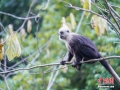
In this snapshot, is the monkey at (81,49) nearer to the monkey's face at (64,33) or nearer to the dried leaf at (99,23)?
the monkey's face at (64,33)

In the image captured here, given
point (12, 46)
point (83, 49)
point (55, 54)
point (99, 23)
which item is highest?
point (99, 23)

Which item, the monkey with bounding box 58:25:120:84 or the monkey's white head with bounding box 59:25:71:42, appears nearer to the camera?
the monkey with bounding box 58:25:120:84

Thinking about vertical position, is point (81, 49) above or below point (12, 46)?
below

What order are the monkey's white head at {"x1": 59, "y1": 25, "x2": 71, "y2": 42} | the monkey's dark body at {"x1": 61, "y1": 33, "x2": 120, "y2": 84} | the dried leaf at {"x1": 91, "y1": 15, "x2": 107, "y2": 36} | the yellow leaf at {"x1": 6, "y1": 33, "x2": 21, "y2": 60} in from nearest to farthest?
1. the yellow leaf at {"x1": 6, "y1": 33, "x2": 21, "y2": 60}
2. the dried leaf at {"x1": 91, "y1": 15, "x2": 107, "y2": 36}
3. the monkey's dark body at {"x1": 61, "y1": 33, "x2": 120, "y2": 84}
4. the monkey's white head at {"x1": 59, "y1": 25, "x2": 71, "y2": 42}

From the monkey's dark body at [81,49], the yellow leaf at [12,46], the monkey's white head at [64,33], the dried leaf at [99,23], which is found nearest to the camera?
the yellow leaf at [12,46]

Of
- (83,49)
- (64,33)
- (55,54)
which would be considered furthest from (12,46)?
(55,54)

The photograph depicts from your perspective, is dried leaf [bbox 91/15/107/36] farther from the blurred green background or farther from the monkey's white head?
the monkey's white head

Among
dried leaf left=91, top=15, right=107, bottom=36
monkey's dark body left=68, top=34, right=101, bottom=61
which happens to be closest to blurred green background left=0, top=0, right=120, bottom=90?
dried leaf left=91, top=15, right=107, bottom=36

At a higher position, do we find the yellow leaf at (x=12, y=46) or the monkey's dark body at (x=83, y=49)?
the yellow leaf at (x=12, y=46)

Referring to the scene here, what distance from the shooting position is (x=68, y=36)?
18.4 ft

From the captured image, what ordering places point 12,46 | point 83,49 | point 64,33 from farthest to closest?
point 64,33, point 83,49, point 12,46

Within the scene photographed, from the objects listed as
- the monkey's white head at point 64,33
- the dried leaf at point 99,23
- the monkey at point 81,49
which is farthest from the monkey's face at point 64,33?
the dried leaf at point 99,23

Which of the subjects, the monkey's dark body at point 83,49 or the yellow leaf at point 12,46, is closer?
the yellow leaf at point 12,46

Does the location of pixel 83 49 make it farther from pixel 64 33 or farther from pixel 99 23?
pixel 99 23
